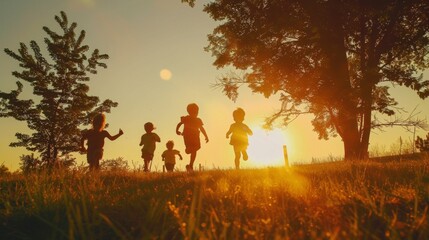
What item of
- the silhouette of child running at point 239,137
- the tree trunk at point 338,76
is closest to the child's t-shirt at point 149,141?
the silhouette of child running at point 239,137

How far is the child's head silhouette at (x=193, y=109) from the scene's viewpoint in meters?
11.8

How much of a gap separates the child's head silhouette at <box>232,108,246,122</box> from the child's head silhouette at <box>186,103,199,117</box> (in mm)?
1401

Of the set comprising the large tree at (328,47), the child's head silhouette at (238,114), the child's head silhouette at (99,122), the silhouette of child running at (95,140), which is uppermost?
the large tree at (328,47)

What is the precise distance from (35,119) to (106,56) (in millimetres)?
6617

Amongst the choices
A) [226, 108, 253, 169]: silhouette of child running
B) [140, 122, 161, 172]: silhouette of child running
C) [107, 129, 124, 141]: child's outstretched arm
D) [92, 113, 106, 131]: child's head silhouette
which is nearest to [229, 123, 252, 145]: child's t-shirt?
[226, 108, 253, 169]: silhouette of child running

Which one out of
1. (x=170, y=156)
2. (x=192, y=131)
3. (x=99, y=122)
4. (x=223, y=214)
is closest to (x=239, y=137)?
(x=192, y=131)

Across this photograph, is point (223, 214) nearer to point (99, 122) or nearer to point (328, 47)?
point (99, 122)

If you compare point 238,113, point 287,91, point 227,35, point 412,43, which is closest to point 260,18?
point 227,35

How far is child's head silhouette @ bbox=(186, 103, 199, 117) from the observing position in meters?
11.8

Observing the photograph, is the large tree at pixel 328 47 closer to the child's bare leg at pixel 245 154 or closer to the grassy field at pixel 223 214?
the child's bare leg at pixel 245 154

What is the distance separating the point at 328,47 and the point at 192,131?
6.63m

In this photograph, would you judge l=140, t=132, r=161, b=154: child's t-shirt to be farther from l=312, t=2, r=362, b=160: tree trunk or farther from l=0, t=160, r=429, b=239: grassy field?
l=0, t=160, r=429, b=239: grassy field

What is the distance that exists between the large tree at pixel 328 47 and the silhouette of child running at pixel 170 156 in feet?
15.5

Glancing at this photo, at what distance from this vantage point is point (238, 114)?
12508 millimetres
